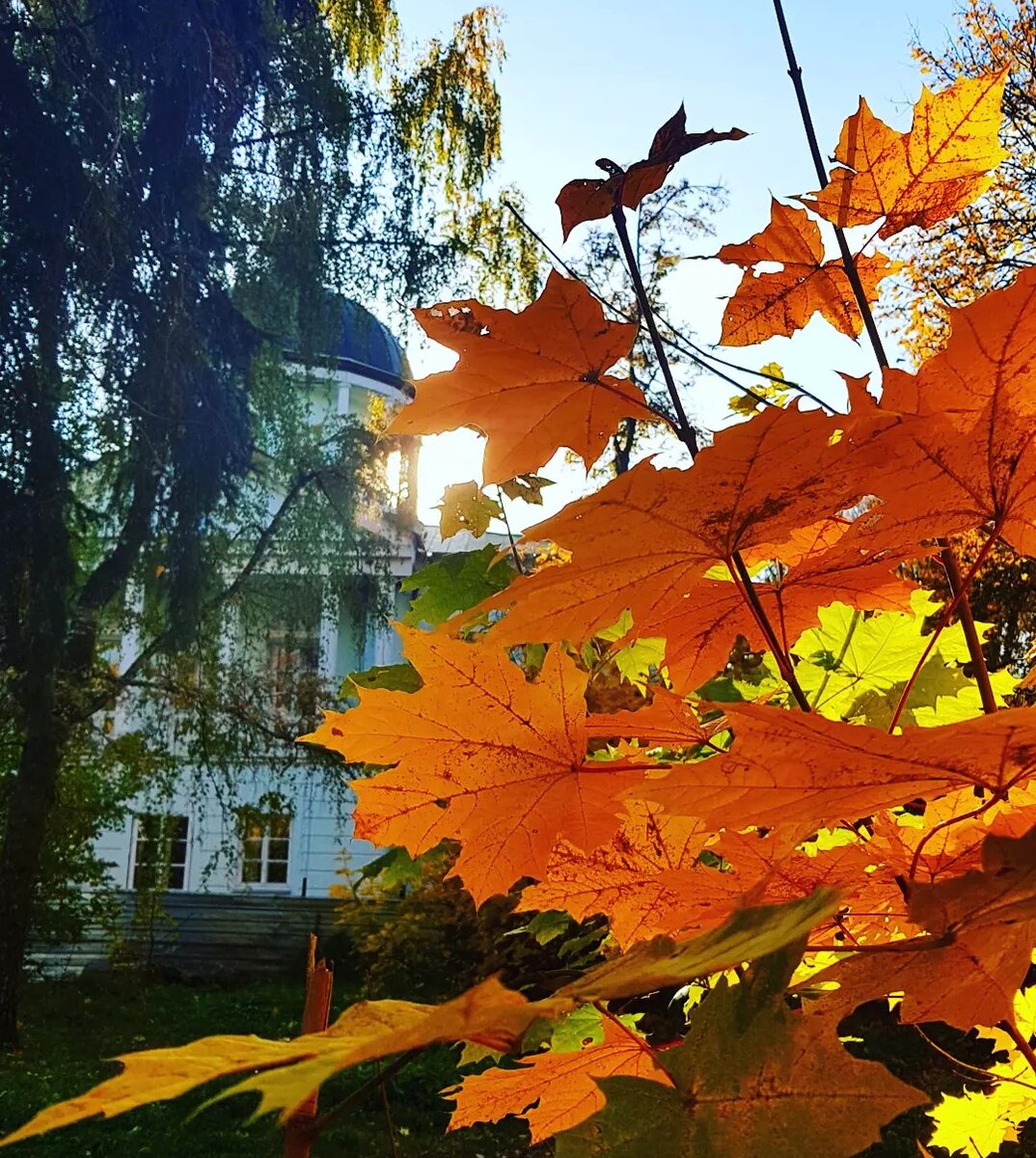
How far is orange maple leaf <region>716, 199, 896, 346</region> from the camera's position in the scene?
38 cm

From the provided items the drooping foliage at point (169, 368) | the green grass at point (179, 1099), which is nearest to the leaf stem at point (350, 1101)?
the green grass at point (179, 1099)

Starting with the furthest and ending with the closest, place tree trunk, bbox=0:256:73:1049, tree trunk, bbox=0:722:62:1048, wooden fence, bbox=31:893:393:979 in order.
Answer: wooden fence, bbox=31:893:393:979 < tree trunk, bbox=0:722:62:1048 < tree trunk, bbox=0:256:73:1049

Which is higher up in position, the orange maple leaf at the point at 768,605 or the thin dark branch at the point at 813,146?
the thin dark branch at the point at 813,146

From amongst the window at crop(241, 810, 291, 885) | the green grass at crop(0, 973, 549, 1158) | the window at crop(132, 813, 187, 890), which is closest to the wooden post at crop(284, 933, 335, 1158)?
the green grass at crop(0, 973, 549, 1158)

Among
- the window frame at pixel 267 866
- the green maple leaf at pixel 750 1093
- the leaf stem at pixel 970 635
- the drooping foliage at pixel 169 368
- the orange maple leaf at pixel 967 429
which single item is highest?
the drooping foliage at pixel 169 368

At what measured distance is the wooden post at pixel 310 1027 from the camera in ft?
0.65

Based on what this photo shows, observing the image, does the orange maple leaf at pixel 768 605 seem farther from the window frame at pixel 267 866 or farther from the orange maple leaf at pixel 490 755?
the window frame at pixel 267 866

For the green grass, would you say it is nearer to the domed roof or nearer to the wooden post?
the wooden post

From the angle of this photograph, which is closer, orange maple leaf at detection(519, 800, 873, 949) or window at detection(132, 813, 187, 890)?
orange maple leaf at detection(519, 800, 873, 949)

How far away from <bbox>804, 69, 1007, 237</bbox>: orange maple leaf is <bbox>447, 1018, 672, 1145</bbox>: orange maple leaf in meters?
0.28

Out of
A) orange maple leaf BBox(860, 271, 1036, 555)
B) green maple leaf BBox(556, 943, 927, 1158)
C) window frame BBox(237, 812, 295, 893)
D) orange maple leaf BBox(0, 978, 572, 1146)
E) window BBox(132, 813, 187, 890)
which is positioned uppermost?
orange maple leaf BBox(860, 271, 1036, 555)

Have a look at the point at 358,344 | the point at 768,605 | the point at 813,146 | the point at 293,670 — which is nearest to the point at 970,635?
the point at 768,605

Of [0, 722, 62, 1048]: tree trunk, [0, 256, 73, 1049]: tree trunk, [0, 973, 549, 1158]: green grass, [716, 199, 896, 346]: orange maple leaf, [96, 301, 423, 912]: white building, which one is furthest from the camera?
[96, 301, 423, 912]: white building

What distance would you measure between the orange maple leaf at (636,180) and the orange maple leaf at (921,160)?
52 mm
